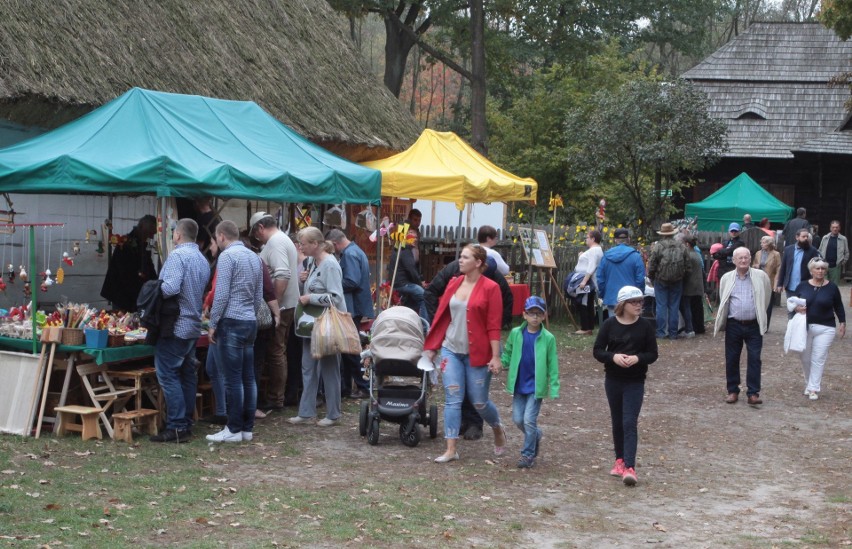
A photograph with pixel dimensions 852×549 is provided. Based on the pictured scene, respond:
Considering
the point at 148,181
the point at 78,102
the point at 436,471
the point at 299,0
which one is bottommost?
the point at 436,471

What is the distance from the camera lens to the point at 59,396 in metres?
9.06

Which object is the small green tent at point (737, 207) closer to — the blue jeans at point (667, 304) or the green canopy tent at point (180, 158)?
the blue jeans at point (667, 304)

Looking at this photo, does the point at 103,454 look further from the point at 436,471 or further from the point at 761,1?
→ the point at 761,1

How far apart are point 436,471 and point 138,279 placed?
4397 mm

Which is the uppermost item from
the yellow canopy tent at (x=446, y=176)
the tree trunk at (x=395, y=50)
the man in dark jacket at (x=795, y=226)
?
the tree trunk at (x=395, y=50)

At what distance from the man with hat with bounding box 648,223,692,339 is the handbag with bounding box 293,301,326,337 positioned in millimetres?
8567

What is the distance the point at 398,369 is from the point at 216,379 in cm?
158

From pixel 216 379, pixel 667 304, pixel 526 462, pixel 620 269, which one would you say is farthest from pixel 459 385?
pixel 667 304

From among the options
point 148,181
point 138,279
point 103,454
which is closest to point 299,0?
point 138,279

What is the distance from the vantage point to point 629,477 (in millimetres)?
8039

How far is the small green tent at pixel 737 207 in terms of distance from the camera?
27.5 m

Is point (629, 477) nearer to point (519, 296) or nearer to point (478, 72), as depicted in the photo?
point (519, 296)

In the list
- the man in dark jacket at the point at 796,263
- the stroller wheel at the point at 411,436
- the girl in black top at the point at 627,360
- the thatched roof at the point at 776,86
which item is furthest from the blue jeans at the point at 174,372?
the thatched roof at the point at 776,86

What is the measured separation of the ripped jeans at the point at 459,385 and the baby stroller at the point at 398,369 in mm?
662
